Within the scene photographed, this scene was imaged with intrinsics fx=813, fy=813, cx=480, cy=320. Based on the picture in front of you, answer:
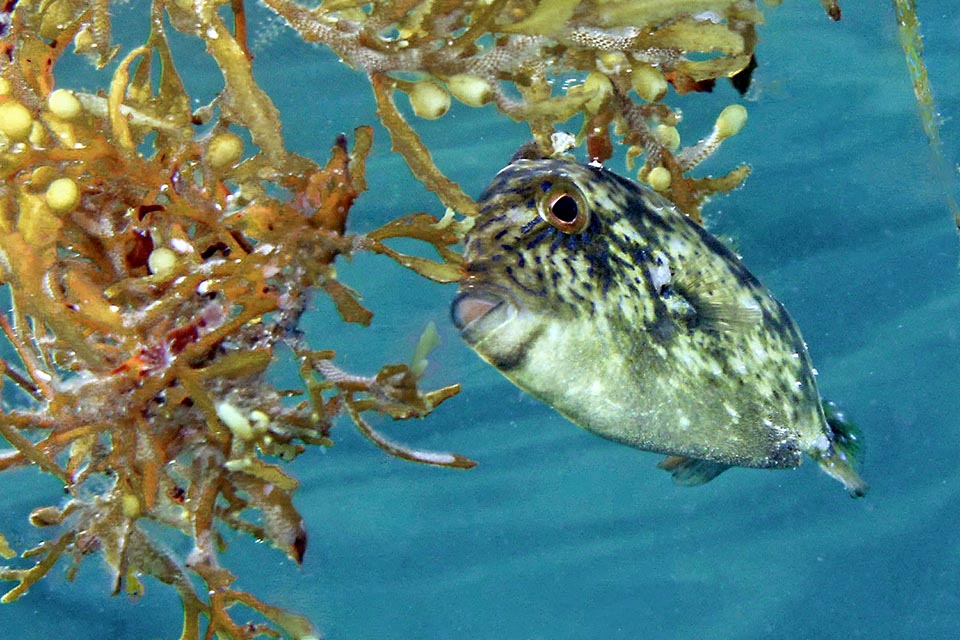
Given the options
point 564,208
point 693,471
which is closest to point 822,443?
point 693,471

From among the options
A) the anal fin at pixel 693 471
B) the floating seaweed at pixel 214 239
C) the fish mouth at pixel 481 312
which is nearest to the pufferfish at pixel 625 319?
the fish mouth at pixel 481 312

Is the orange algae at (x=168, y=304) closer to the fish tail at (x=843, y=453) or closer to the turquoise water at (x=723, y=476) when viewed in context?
the fish tail at (x=843, y=453)

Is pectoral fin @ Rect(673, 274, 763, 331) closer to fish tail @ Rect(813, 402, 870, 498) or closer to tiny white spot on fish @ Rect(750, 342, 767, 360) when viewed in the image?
tiny white spot on fish @ Rect(750, 342, 767, 360)

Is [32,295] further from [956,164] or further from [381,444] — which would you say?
[956,164]

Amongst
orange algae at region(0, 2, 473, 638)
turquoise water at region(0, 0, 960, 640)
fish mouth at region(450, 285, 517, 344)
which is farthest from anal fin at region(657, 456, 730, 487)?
turquoise water at region(0, 0, 960, 640)

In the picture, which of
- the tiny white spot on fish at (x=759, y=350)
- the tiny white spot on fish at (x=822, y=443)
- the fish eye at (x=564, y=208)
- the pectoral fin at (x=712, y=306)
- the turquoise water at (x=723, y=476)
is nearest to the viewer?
the fish eye at (x=564, y=208)
